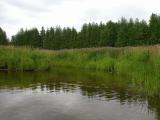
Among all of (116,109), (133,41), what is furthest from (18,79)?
(133,41)

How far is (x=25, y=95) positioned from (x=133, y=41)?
43999 mm

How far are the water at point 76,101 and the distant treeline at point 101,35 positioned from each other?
37.2m

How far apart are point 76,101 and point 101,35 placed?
50110 millimetres

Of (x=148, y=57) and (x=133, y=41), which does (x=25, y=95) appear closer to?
(x=148, y=57)

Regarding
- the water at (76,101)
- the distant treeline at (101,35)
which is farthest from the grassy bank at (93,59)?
the distant treeline at (101,35)

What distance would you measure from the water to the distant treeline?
3723 cm

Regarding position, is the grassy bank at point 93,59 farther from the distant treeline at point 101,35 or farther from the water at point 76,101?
the distant treeline at point 101,35

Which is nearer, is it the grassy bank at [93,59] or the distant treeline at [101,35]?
the grassy bank at [93,59]

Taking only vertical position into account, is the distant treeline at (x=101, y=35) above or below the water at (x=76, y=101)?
above

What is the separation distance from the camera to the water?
887cm

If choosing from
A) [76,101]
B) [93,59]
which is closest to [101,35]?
[93,59]

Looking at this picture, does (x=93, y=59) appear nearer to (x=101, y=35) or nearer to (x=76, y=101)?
(x=76, y=101)

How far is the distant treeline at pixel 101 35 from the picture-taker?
52.4m

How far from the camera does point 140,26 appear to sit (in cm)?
5400
